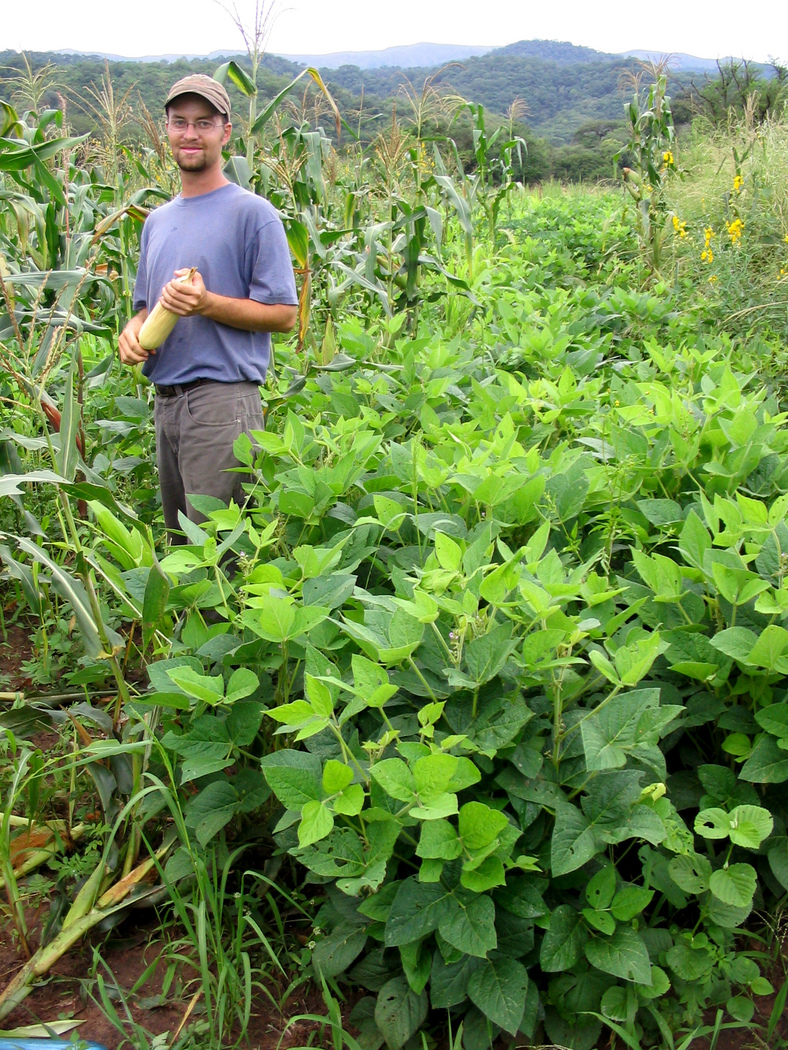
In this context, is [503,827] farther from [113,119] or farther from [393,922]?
[113,119]

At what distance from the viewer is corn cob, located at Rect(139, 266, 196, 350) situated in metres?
2.90

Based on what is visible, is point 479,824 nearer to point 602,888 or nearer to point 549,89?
point 602,888

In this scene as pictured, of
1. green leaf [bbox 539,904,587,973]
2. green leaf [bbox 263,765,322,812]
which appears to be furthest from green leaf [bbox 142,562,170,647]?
green leaf [bbox 539,904,587,973]

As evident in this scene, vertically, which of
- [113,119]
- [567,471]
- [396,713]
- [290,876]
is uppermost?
[113,119]

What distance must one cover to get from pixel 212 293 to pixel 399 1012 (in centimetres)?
241

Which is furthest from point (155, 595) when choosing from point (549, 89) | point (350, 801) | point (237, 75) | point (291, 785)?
point (549, 89)

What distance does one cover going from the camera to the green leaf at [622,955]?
1.43 meters

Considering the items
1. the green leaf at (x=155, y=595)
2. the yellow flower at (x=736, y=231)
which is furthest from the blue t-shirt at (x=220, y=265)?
the yellow flower at (x=736, y=231)

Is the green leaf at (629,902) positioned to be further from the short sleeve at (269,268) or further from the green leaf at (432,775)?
the short sleeve at (269,268)

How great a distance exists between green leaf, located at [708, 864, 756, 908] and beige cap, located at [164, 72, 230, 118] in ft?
9.94

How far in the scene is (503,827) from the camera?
139 cm

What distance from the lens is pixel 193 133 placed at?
307 cm

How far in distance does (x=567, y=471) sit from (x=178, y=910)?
1.42m

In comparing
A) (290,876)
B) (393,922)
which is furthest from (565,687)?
(290,876)
